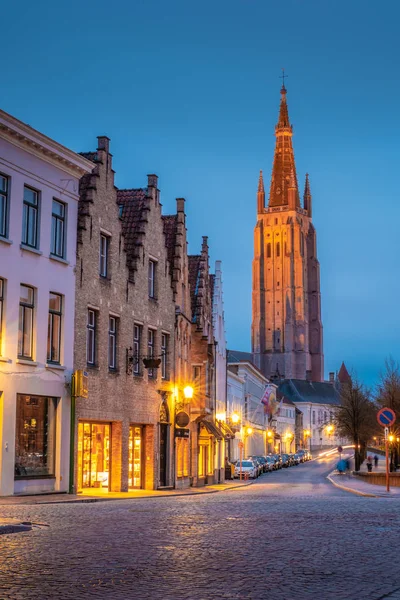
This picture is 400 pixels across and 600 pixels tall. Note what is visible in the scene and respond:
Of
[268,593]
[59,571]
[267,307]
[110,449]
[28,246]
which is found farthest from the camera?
[267,307]

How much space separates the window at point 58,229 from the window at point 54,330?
159cm

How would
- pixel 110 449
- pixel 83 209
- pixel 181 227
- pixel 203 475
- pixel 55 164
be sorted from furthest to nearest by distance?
pixel 203 475, pixel 181 227, pixel 110 449, pixel 83 209, pixel 55 164

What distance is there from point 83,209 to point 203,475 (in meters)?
21.0

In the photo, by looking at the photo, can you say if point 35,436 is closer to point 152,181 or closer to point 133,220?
point 133,220

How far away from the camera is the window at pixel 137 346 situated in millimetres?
37312

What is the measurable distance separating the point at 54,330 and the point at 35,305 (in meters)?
1.68

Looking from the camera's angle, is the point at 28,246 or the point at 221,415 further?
the point at 221,415

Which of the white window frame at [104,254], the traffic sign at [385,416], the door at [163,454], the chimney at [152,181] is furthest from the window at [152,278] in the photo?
the traffic sign at [385,416]

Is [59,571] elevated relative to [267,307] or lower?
lower

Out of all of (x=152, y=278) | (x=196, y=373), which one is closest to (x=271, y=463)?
(x=196, y=373)

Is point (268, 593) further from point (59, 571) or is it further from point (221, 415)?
point (221, 415)

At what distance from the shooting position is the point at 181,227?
150 ft

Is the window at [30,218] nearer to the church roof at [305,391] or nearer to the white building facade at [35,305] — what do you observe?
the white building facade at [35,305]

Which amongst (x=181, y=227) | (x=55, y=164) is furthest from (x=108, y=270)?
(x=181, y=227)
